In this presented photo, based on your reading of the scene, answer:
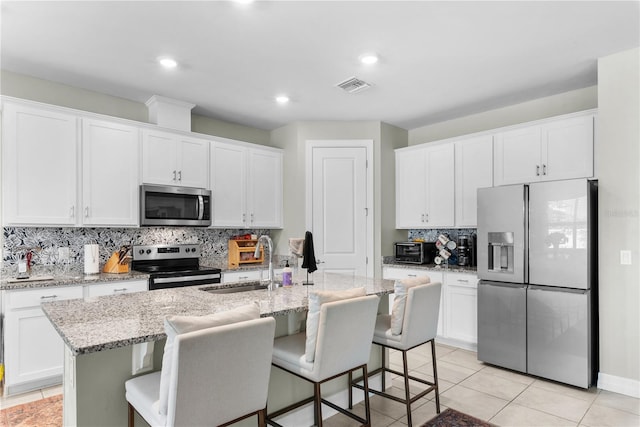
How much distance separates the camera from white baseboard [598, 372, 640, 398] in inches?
114

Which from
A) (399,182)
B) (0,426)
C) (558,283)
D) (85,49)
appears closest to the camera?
(0,426)

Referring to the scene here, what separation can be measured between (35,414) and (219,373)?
2.17 m

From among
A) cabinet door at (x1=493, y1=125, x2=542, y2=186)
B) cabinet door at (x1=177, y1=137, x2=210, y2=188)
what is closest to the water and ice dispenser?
cabinet door at (x1=493, y1=125, x2=542, y2=186)

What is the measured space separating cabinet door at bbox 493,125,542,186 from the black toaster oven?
1.08 m

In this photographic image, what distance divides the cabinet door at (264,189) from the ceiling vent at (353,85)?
1.55 metres

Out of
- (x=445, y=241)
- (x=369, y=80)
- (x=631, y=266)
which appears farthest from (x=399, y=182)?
(x=631, y=266)

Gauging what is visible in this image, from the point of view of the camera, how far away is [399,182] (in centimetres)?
499

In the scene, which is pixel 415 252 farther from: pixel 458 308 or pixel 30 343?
pixel 30 343

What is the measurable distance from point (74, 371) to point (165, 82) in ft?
9.04

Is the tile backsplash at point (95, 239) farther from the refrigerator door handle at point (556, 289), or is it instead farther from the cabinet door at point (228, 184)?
the refrigerator door handle at point (556, 289)

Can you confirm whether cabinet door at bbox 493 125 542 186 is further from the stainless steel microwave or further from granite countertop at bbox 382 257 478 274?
the stainless steel microwave

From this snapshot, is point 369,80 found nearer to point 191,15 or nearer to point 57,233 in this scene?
point 191,15

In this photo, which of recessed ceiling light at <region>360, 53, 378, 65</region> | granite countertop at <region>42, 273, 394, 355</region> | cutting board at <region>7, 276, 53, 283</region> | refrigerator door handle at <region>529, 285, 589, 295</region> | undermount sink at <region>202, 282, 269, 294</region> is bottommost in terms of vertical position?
refrigerator door handle at <region>529, 285, 589, 295</region>

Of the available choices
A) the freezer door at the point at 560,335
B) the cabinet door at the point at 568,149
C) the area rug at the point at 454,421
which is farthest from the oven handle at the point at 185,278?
the cabinet door at the point at 568,149
